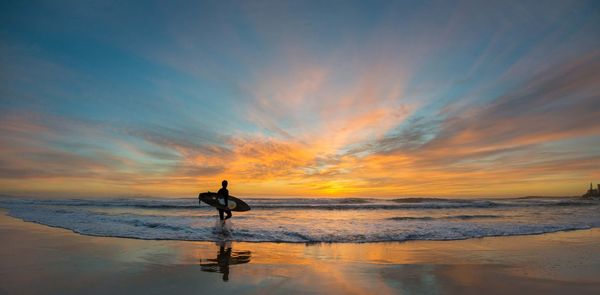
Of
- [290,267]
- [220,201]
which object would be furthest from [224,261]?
[220,201]

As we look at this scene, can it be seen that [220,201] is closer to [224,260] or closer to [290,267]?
[224,260]

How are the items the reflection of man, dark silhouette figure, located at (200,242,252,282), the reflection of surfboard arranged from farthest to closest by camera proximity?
the reflection of surfboard
dark silhouette figure, located at (200,242,252,282)
the reflection of man

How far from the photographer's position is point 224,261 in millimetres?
8289

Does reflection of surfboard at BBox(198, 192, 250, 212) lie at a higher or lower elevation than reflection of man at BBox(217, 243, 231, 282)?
higher

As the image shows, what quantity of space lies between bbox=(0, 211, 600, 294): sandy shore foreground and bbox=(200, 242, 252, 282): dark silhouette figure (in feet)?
0.08

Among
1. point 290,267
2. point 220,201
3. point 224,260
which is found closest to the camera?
point 290,267

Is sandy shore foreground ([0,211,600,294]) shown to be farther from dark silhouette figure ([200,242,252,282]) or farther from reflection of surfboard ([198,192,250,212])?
reflection of surfboard ([198,192,250,212])

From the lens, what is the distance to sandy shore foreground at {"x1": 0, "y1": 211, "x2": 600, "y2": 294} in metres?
5.96

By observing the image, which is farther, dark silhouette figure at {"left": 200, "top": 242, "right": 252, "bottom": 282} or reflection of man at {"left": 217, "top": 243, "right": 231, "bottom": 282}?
dark silhouette figure at {"left": 200, "top": 242, "right": 252, "bottom": 282}

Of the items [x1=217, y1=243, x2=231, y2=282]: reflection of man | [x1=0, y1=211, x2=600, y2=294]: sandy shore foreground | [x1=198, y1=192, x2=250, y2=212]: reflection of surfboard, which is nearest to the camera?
[x1=0, y1=211, x2=600, y2=294]: sandy shore foreground

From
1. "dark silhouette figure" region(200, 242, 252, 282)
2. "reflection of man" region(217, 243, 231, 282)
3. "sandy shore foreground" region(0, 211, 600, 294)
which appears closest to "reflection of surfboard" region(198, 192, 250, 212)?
"sandy shore foreground" region(0, 211, 600, 294)

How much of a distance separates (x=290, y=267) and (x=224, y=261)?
1.76m

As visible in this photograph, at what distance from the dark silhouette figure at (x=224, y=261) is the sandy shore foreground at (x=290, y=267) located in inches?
0.9

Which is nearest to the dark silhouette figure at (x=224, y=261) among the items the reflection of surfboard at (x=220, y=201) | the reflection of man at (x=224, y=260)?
the reflection of man at (x=224, y=260)
